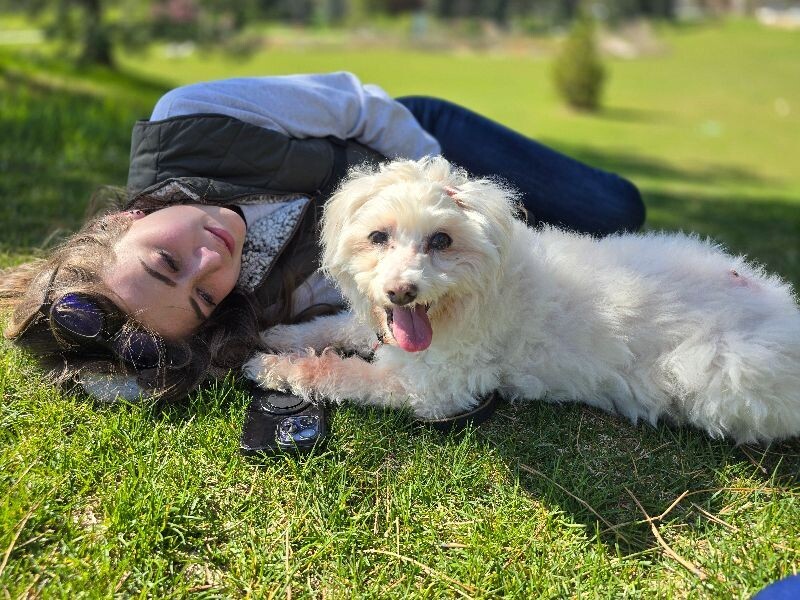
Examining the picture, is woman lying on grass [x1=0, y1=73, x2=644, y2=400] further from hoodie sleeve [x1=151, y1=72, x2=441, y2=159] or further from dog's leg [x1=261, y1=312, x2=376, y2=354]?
dog's leg [x1=261, y1=312, x2=376, y2=354]

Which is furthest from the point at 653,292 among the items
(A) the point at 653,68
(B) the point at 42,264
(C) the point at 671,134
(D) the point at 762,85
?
(A) the point at 653,68

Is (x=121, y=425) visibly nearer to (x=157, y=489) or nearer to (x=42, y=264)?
(x=157, y=489)

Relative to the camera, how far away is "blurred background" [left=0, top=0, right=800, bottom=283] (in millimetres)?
6559

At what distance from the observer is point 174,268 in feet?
9.51

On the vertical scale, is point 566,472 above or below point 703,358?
below

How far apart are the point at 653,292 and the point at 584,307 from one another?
0.95 ft

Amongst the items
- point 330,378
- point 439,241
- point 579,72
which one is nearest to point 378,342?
point 330,378

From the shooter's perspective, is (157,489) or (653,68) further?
(653,68)

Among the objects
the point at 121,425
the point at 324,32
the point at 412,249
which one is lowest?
the point at 324,32

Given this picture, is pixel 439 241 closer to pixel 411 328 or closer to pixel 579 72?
pixel 411 328

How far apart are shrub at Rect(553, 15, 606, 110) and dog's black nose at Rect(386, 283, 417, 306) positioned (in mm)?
19924

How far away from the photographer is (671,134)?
18.3 metres

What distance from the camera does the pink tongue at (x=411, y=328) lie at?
2.67 m

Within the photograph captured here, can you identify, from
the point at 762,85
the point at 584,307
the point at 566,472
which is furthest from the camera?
the point at 762,85
